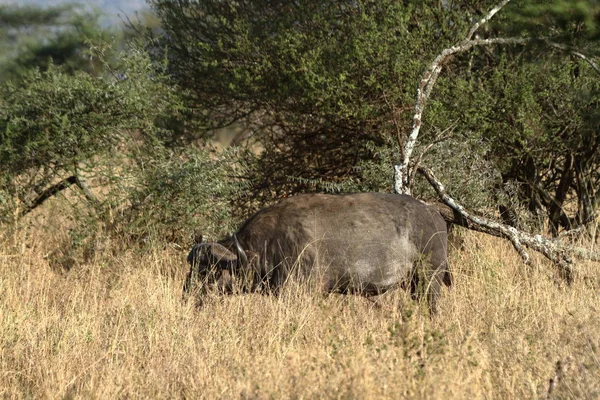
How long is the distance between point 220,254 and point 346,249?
3.84 ft

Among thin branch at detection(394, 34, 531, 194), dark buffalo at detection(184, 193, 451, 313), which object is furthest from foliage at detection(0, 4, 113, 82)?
dark buffalo at detection(184, 193, 451, 313)

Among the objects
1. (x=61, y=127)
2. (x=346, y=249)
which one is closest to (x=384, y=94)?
(x=346, y=249)

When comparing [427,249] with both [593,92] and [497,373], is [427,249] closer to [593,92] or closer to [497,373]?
[497,373]

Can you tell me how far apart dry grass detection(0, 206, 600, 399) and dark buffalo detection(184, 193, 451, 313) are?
0.81 ft

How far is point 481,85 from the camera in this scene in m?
10.2

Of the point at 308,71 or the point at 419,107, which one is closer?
the point at 419,107

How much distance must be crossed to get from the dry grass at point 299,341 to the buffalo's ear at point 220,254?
0.38 metres

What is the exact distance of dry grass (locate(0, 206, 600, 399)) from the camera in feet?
16.9

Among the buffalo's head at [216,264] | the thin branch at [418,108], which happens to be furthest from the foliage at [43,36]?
the buffalo's head at [216,264]

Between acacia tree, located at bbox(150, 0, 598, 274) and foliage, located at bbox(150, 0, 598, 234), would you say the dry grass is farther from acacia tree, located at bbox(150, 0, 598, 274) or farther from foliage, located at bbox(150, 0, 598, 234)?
foliage, located at bbox(150, 0, 598, 234)

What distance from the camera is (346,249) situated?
7.52 metres

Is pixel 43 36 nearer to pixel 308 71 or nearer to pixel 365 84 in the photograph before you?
pixel 308 71

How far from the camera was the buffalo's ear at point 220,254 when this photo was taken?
303 inches

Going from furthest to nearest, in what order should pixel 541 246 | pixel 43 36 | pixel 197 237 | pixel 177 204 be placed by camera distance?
pixel 43 36
pixel 177 204
pixel 197 237
pixel 541 246
